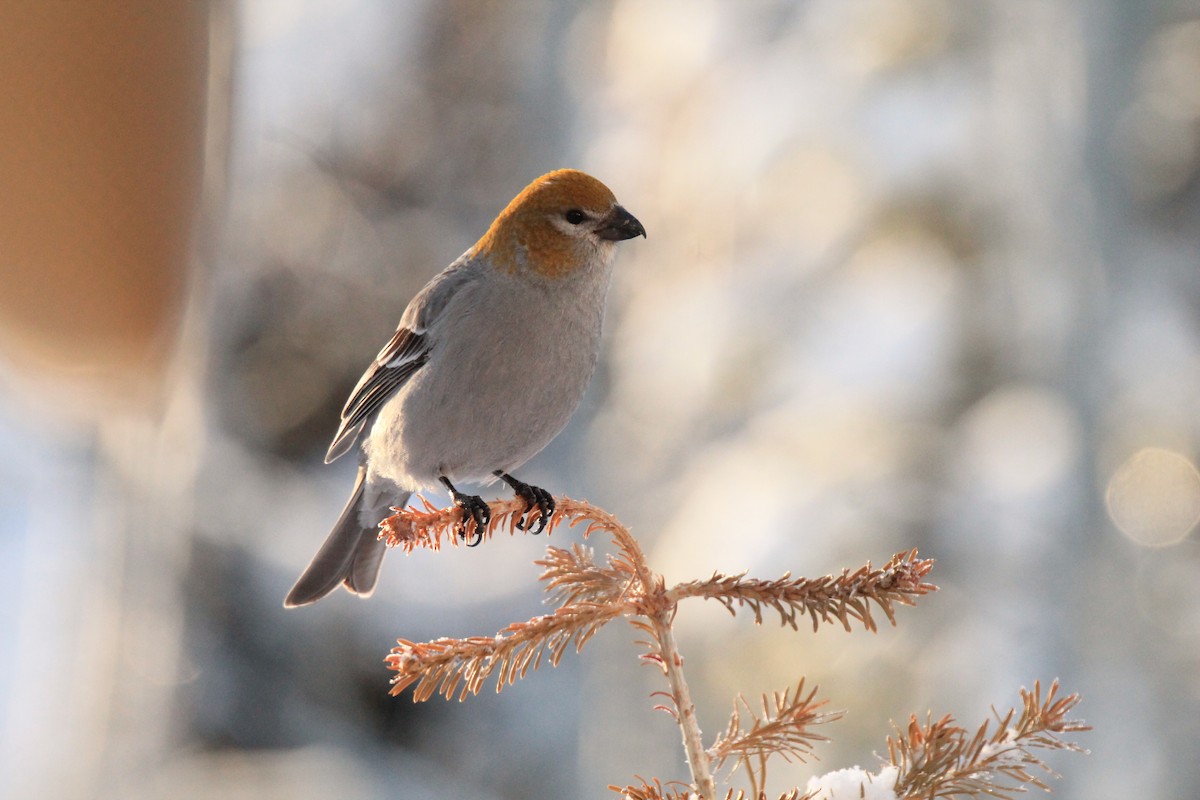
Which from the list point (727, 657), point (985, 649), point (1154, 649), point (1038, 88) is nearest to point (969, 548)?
point (985, 649)

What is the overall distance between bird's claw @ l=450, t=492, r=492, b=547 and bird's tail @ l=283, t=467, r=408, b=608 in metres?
0.28

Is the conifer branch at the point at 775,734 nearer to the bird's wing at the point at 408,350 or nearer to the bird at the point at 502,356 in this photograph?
the bird at the point at 502,356

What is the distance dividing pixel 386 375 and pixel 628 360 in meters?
2.43

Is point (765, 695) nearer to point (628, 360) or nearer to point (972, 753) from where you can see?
point (972, 753)

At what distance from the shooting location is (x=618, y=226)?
4.72ft

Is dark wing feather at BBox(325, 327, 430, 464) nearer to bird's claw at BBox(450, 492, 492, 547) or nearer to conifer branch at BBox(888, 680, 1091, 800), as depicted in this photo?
bird's claw at BBox(450, 492, 492, 547)

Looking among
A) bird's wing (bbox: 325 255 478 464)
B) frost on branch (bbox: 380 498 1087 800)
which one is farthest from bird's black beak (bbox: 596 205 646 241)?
frost on branch (bbox: 380 498 1087 800)

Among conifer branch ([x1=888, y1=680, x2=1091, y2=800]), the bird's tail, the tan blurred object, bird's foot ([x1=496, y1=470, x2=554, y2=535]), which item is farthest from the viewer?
the tan blurred object

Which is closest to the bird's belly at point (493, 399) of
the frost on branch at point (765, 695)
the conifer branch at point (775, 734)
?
the frost on branch at point (765, 695)

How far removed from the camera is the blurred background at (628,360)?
2486 mm

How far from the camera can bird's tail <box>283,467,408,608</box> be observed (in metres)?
1.58

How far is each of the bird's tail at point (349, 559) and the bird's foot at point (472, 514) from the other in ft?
0.88

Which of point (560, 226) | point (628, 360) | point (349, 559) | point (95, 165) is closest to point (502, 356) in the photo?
point (560, 226)

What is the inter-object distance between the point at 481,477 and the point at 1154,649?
1895mm
